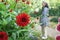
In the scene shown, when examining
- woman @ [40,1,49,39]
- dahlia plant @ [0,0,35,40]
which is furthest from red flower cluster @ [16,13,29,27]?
woman @ [40,1,49,39]

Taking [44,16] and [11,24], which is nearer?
[11,24]

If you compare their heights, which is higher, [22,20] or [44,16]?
[22,20]

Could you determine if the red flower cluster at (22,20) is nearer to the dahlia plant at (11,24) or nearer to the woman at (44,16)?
the dahlia plant at (11,24)

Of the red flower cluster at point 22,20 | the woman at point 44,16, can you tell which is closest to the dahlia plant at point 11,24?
the red flower cluster at point 22,20

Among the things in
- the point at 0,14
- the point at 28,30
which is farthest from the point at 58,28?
the point at 0,14

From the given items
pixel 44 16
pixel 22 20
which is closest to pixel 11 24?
pixel 22 20

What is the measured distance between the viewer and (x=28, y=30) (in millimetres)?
719

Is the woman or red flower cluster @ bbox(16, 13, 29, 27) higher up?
red flower cluster @ bbox(16, 13, 29, 27)

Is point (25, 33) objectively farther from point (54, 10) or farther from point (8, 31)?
point (54, 10)

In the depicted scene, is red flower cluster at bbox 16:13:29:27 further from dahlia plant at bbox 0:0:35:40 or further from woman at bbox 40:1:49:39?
woman at bbox 40:1:49:39

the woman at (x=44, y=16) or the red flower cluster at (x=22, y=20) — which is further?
the woman at (x=44, y=16)

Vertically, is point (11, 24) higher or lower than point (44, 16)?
higher

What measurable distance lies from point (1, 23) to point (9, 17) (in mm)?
36

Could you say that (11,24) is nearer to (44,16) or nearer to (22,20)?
(22,20)
